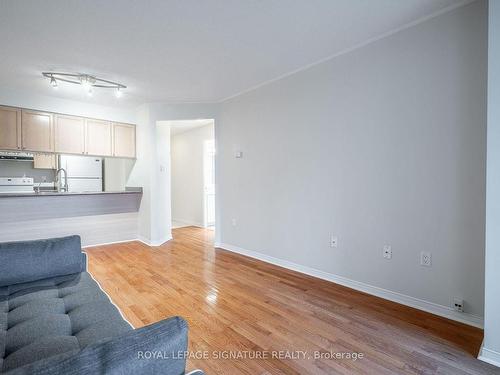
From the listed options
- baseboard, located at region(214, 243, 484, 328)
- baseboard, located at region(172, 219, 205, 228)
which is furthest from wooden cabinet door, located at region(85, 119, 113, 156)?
baseboard, located at region(214, 243, 484, 328)

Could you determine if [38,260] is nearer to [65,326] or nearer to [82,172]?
[65,326]

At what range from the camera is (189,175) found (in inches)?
265

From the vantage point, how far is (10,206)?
384 cm

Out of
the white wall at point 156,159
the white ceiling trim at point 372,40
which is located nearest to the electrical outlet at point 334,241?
the white ceiling trim at point 372,40

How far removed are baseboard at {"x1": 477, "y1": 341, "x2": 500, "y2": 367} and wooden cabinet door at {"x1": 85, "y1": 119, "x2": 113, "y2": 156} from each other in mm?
5236

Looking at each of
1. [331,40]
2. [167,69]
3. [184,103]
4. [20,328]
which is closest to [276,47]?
[331,40]

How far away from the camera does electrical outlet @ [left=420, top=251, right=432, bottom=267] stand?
226 cm

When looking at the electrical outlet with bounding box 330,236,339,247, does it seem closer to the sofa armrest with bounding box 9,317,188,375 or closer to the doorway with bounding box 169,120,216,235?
the sofa armrest with bounding box 9,317,188,375

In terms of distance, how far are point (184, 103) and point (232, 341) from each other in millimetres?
3813

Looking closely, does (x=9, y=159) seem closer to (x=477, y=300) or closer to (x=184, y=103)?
(x=184, y=103)

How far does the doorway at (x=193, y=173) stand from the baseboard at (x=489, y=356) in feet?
15.9

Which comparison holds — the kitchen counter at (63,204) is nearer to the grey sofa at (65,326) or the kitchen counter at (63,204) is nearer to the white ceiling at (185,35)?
the white ceiling at (185,35)

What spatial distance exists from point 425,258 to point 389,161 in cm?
90

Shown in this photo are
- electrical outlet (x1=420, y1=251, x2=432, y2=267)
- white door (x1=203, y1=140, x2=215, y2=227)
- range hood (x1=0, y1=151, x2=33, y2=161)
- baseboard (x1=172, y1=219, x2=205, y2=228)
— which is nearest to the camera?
electrical outlet (x1=420, y1=251, x2=432, y2=267)
